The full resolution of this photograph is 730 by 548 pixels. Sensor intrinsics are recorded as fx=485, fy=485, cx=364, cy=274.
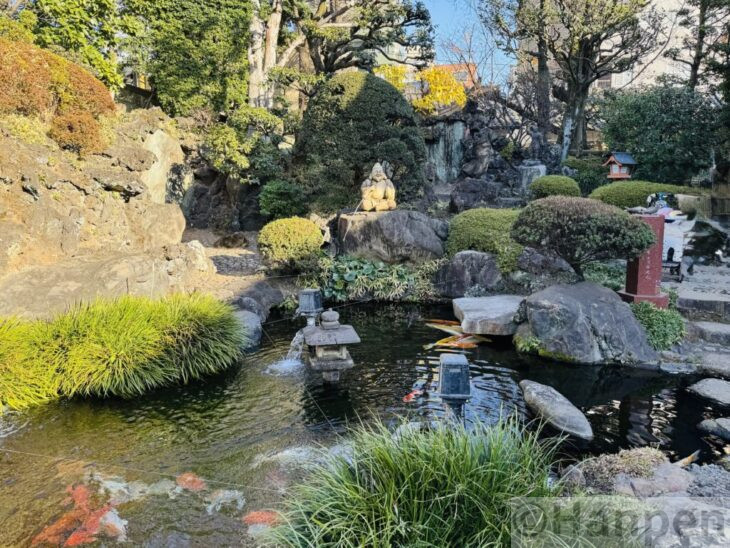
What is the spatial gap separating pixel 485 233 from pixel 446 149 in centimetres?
905

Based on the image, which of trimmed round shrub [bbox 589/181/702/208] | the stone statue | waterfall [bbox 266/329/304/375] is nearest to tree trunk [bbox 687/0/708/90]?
trimmed round shrub [bbox 589/181/702/208]

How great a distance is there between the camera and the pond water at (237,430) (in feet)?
13.1

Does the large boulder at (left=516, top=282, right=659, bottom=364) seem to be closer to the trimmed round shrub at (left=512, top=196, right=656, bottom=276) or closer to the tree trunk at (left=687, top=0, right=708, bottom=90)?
the trimmed round shrub at (left=512, top=196, right=656, bottom=276)

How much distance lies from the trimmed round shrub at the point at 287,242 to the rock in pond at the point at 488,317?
4049 mm

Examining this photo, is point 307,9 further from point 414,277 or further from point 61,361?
point 61,361

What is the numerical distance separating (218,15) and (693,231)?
14.7 m

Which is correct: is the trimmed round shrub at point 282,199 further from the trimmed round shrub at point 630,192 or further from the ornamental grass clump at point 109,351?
the trimmed round shrub at point 630,192

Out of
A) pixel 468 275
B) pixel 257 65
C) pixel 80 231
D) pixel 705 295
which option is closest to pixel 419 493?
pixel 705 295

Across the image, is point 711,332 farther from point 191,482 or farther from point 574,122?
point 574,122

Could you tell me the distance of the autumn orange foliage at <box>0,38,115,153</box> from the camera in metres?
9.19

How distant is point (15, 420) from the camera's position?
5574 mm

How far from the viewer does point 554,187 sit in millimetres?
14977

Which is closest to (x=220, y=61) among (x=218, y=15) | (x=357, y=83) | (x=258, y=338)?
(x=218, y=15)

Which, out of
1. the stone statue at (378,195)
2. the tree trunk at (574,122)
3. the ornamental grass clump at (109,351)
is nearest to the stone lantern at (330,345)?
the ornamental grass clump at (109,351)
